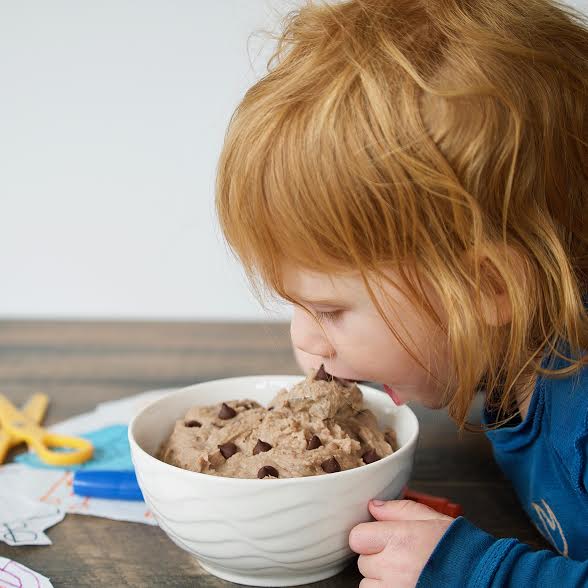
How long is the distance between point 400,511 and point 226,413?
201 millimetres

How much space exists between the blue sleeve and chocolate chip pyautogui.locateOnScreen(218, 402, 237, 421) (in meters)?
0.24

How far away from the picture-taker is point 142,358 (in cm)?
141

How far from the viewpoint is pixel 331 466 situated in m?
0.66

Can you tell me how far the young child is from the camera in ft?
1.98

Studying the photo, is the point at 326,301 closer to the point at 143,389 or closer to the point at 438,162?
the point at 438,162

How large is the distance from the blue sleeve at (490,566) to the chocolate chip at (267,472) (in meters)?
0.14

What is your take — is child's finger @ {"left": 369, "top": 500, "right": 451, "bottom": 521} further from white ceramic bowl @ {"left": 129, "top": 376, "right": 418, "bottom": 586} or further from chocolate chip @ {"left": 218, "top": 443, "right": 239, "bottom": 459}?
chocolate chip @ {"left": 218, "top": 443, "right": 239, "bottom": 459}

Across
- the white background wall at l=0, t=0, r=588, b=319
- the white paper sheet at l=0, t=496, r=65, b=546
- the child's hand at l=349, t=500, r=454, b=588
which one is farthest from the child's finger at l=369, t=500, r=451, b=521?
the white background wall at l=0, t=0, r=588, b=319

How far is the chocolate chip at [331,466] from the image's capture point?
0.66 m

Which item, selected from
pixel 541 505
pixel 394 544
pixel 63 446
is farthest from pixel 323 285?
pixel 63 446

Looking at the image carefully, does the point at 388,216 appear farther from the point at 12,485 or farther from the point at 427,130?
the point at 12,485

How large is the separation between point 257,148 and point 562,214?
0.26 m

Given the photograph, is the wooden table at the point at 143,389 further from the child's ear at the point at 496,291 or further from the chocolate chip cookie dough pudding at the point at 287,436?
the child's ear at the point at 496,291

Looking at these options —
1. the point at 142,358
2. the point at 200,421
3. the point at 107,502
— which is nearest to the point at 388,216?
the point at 200,421
